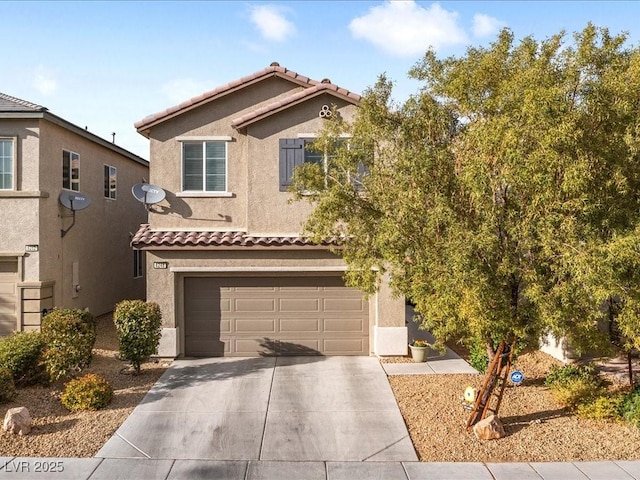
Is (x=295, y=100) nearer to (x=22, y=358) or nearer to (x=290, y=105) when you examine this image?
(x=290, y=105)

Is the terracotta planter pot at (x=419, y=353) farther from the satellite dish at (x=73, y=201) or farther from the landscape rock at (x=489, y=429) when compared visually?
the satellite dish at (x=73, y=201)

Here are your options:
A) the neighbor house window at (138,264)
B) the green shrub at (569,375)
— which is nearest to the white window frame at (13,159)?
the neighbor house window at (138,264)

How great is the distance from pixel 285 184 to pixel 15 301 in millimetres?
8379

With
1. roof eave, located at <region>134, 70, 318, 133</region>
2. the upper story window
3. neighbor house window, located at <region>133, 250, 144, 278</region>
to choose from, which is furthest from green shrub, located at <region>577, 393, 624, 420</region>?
neighbor house window, located at <region>133, 250, 144, 278</region>

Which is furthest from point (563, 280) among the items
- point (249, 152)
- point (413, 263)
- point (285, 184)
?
point (249, 152)

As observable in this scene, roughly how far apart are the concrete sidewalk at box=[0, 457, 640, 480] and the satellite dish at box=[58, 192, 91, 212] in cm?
902

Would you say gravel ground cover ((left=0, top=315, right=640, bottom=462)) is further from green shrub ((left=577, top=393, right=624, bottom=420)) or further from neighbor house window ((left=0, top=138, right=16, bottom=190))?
neighbor house window ((left=0, top=138, right=16, bottom=190))

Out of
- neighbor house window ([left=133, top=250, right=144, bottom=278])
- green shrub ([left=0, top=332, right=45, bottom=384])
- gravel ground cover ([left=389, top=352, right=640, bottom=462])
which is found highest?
neighbor house window ([left=133, top=250, right=144, bottom=278])

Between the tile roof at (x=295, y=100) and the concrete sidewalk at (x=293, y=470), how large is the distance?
8.58 m

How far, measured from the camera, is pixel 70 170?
1548cm

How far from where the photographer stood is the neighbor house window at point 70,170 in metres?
15.1

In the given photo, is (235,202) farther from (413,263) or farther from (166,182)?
(413,263)

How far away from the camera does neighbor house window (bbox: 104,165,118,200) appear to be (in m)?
18.3

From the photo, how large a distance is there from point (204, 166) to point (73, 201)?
460 centimetres
